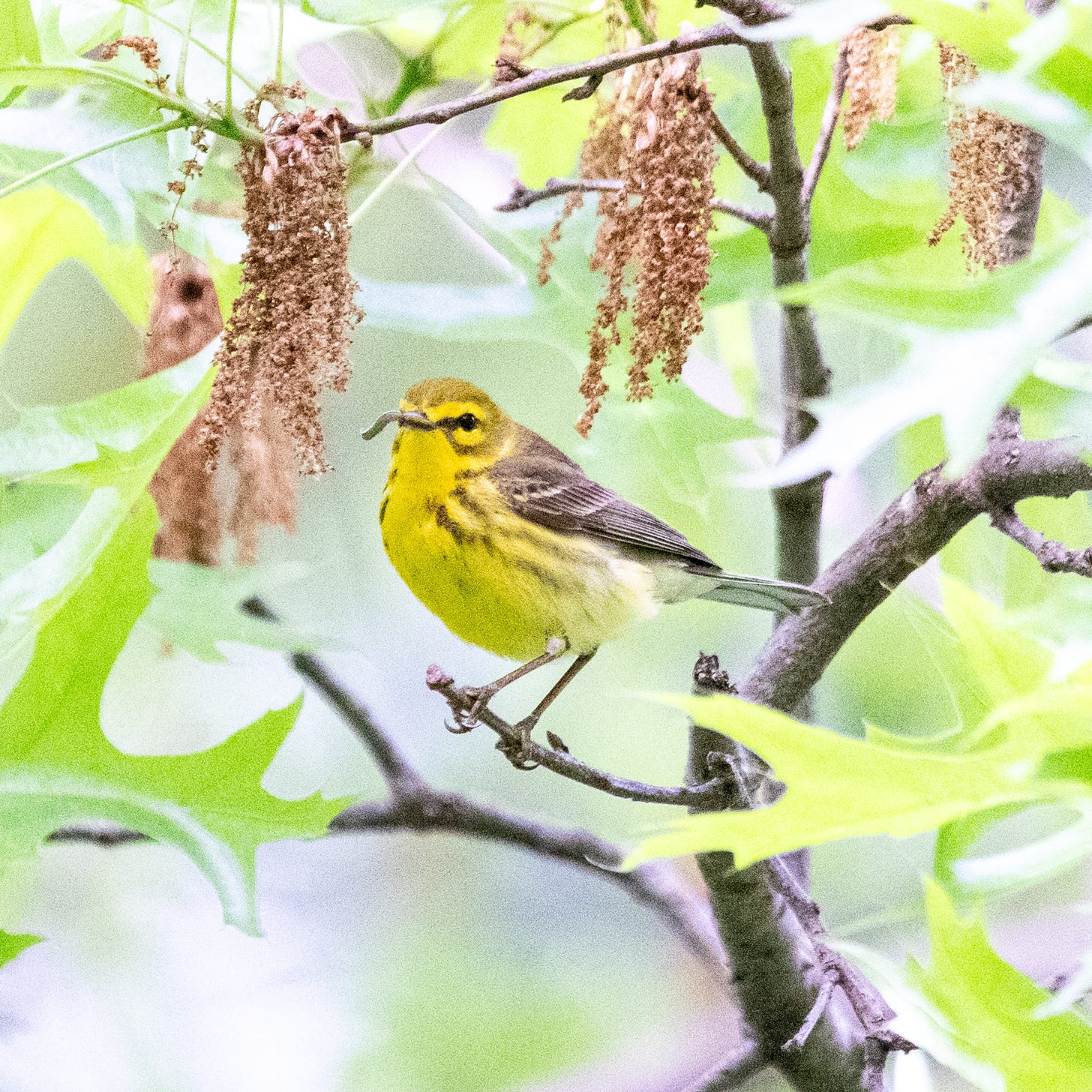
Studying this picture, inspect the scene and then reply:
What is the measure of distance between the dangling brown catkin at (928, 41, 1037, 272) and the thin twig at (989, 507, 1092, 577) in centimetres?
13

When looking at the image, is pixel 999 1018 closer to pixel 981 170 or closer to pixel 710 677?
pixel 710 677

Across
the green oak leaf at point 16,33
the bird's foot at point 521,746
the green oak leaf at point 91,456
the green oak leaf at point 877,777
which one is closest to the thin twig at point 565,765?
the bird's foot at point 521,746

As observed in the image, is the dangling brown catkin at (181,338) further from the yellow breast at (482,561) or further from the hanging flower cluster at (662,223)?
the hanging flower cluster at (662,223)

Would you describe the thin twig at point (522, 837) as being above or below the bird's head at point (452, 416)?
below

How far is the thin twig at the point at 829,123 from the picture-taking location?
0.58m

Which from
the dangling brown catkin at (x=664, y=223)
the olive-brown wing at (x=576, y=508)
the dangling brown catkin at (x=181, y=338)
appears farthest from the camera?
the dangling brown catkin at (x=181, y=338)

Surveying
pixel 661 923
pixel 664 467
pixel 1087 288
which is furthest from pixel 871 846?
pixel 1087 288

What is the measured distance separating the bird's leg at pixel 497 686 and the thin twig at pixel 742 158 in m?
0.25

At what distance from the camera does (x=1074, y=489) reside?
56 cm

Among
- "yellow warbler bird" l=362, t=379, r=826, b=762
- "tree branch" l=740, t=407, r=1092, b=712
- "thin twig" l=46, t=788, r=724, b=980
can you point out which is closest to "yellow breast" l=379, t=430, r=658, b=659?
"yellow warbler bird" l=362, t=379, r=826, b=762

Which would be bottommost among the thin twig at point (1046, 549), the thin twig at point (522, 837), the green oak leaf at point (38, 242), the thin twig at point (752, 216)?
the thin twig at point (522, 837)

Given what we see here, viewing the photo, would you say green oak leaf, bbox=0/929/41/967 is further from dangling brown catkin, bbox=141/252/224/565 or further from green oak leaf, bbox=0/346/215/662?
dangling brown catkin, bbox=141/252/224/565

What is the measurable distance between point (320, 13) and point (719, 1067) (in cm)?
64

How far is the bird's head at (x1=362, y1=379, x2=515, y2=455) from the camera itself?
597mm
